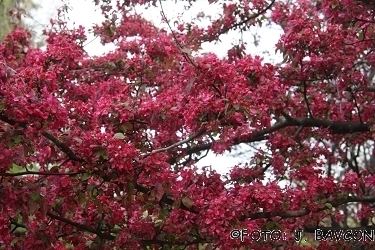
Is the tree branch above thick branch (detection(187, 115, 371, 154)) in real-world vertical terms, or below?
above

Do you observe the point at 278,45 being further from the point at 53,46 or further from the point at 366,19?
the point at 53,46

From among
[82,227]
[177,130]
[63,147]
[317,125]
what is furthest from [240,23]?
[63,147]

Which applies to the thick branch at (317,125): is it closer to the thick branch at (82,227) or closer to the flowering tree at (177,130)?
the flowering tree at (177,130)

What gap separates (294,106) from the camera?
210 inches

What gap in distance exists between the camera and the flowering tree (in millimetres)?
3361

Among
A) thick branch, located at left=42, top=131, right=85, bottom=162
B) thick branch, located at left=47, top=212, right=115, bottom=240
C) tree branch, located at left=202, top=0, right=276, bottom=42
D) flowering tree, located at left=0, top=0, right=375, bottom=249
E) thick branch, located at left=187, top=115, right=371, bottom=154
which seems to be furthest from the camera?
tree branch, located at left=202, top=0, right=276, bottom=42

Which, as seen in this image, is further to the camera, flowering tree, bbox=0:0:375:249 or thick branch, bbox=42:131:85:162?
flowering tree, bbox=0:0:375:249

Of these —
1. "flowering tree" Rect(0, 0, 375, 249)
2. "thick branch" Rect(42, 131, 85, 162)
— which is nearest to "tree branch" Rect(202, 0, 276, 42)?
"flowering tree" Rect(0, 0, 375, 249)

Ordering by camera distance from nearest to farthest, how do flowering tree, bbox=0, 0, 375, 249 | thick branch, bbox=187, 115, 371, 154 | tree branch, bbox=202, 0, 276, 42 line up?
flowering tree, bbox=0, 0, 375, 249 → thick branch, bbox=187, 115, 371, 154 → tree branch, bbox=202, 0, 276, 42

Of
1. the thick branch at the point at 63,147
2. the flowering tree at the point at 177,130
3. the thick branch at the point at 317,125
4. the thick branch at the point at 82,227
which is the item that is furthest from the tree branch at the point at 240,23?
the thick branch at the point at 63,147

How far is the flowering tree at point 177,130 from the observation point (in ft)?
11.0

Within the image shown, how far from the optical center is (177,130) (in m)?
4.35

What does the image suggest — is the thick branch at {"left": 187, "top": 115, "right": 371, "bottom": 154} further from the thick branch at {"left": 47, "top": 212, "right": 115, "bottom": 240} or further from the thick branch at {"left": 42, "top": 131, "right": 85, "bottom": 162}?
the thick branch at {"left": 42, "top": 131, "right": 85, "bottom": 162}

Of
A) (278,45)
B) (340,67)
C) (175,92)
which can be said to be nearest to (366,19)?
(340,67)
